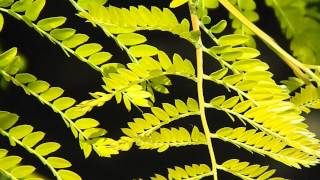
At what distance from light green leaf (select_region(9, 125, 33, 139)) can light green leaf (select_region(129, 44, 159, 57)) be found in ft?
0.58

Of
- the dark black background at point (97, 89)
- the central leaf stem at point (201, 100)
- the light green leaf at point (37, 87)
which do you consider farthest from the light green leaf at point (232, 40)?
the dark black background at point (97, 89)

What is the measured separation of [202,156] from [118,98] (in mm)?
1400

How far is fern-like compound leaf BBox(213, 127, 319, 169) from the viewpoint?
685mm

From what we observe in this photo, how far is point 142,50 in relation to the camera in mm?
751

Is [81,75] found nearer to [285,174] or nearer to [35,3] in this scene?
[285,174]

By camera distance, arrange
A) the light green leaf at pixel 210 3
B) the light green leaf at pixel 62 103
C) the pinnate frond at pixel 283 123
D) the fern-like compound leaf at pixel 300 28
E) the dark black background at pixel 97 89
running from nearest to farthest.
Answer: the pinnate frond at pixel 283 123 → the light green leaf at pixel 62 103 → the light green leaf at pixel 210 3 → the fern-like compound leaf at pixel 300 28 → the dark black background at pixel 97 89

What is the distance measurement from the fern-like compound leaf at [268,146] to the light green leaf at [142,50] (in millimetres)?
146

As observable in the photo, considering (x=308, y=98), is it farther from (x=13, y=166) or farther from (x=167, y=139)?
(x=13, y=166)

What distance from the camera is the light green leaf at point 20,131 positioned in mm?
736

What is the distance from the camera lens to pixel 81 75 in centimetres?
196

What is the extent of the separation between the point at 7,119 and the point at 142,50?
8.2 inches

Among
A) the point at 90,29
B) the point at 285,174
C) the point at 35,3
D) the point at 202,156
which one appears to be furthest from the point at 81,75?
the point at 35,3

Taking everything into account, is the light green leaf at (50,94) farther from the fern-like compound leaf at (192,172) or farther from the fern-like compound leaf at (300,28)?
the fern-like compound leaf at (300,28)

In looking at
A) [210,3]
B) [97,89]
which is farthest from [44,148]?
[97,89]
